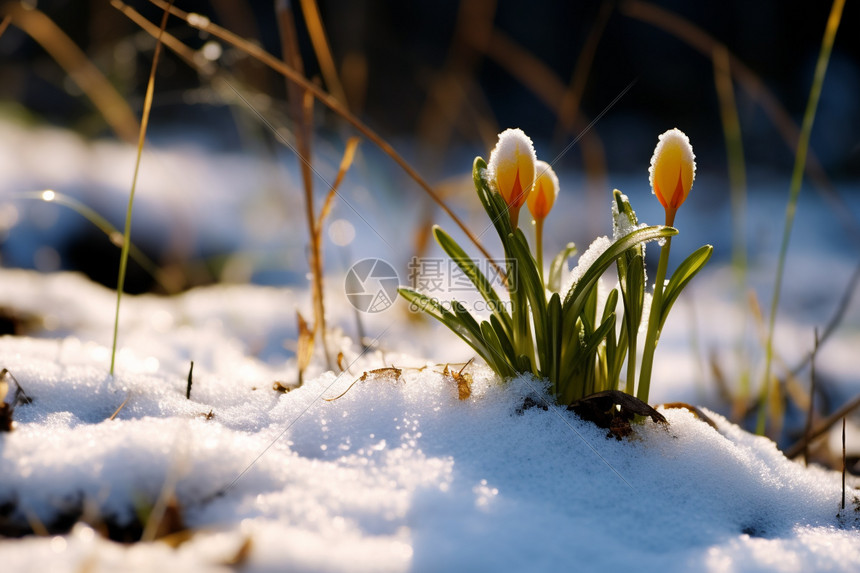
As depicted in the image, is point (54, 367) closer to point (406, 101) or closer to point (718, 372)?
point (718, 372)

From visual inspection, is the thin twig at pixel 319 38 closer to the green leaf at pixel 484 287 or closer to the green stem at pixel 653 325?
the green leaf at pixel 484 287

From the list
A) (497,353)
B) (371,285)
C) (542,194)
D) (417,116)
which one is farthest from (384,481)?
(417,116)

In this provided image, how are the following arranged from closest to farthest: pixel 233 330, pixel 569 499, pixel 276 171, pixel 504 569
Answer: pixel 504 569 → pixel 569 499 → pixel 233 330 → pixel 276 171

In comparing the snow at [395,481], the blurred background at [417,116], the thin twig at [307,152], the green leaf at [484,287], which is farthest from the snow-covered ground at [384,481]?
the blurred background at [417,116]

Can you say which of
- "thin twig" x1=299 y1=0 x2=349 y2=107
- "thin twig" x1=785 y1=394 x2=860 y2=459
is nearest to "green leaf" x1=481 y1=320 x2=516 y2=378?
"thin twig" x1=785 y1=394 x2=860 y2=459

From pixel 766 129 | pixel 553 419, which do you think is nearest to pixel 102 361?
pixel 553 419

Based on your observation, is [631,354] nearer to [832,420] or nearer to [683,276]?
[683,276]
